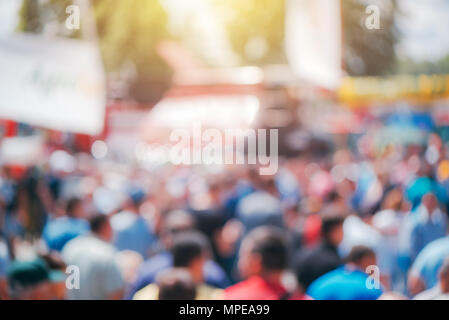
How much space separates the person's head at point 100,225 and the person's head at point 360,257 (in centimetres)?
139

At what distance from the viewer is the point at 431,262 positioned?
3.29 m

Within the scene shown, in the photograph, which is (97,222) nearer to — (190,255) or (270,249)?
(190,255)

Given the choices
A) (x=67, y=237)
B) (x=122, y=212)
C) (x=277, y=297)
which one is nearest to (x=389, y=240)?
(x=277, y=297)

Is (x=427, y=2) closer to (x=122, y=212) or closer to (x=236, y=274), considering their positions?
(x=236, y=274)

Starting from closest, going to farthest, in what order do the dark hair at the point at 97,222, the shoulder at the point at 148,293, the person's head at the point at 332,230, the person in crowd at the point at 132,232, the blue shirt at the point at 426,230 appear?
the shoulder at the point at 148,293, the person's head at the point at 332,230, the dark hair at the point at 97,222, the blue shirt at the point at 426,230, the person in crowd at the point at 132,232

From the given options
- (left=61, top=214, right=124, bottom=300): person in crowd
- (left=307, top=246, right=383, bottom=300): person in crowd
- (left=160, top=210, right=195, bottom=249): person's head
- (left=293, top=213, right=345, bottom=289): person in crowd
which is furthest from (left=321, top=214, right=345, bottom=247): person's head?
(left=61, top=214, right=124, bottom=300): person in crowd

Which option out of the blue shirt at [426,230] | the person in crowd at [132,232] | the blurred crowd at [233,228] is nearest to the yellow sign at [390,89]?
the blurred crowd at [233,228]

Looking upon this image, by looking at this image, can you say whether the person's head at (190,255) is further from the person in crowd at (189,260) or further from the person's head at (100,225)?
the person's head at (100,225)

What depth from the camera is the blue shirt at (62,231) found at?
3.69m

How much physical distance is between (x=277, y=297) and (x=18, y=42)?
7.33ft

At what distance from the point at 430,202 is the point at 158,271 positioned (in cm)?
174

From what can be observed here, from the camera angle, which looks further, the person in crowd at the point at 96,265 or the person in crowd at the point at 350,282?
the person in crowd at the point at 96,265

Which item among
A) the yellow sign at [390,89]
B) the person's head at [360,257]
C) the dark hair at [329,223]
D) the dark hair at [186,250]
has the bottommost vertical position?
the person's head at [360,257]

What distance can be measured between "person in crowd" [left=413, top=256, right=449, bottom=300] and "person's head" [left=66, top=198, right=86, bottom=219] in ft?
6.98
